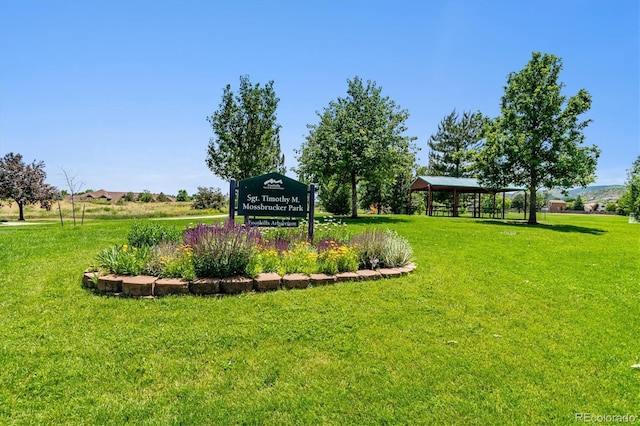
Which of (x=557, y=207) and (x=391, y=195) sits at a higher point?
(x=391, y=195)

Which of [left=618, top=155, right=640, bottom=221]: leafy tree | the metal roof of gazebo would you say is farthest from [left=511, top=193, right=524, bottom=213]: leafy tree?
the metal roof of gazebo

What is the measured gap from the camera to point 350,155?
717 inches

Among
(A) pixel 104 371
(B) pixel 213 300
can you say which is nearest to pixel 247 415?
(A) pixel 104 371

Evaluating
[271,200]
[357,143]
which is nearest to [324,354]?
[271,200]

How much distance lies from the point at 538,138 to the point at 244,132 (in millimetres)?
17369

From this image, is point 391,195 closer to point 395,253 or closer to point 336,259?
point 395,253

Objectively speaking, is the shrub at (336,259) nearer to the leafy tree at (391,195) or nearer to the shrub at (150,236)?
the shrub at (150,236)

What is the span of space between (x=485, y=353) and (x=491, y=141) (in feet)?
64.4

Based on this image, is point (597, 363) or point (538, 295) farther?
point (538, 295)

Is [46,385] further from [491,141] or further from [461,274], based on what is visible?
[491,141]

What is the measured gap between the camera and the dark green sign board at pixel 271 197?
729 centimetres

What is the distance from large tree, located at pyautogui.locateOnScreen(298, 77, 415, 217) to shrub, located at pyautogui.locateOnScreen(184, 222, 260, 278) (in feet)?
43.3

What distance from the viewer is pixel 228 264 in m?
5.05

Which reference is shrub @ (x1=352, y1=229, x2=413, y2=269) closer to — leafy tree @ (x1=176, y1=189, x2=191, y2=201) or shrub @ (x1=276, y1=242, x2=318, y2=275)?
shrub @ (x1=276, y1=242, x2=318, y2=275)
